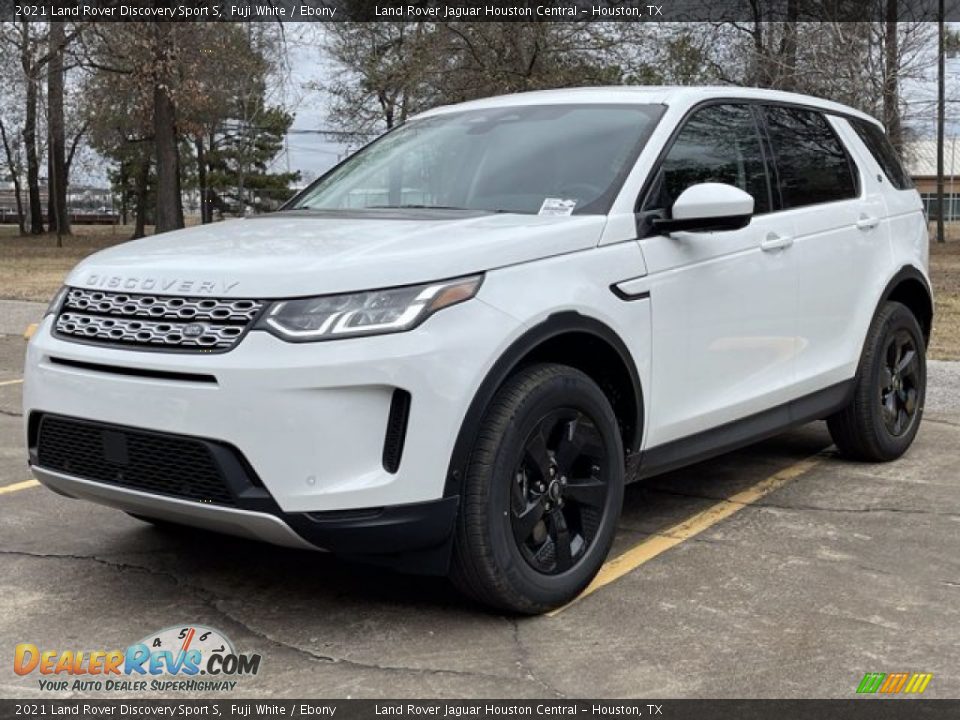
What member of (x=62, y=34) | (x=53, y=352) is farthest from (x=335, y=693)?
(x=62, y=34)

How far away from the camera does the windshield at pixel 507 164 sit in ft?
14.4

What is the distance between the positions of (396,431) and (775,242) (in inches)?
88.6

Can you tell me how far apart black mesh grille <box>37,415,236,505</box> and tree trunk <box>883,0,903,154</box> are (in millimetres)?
16741

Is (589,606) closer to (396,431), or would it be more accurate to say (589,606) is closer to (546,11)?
(396,431)

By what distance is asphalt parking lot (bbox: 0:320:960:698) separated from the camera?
3.40 meters

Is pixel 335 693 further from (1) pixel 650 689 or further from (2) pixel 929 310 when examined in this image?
(2) pixel 929 310

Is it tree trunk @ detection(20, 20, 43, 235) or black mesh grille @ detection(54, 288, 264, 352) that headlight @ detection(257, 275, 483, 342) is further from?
tree trunk @ detection(20, 20, 43, 235)

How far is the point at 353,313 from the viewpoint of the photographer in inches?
134

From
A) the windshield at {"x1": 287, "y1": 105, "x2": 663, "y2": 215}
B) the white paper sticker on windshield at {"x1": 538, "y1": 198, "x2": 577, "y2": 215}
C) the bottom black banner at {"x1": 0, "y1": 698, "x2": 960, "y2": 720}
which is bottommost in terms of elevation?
the bottom black banner at {"x1": 0, "y1": 698, "x2": 960, "y2": 720}

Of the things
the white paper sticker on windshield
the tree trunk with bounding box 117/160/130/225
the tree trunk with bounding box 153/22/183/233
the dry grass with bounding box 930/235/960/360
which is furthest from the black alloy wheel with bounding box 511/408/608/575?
the tree trunk with bounding box 117/160/130/225

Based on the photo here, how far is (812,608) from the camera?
13.0ft

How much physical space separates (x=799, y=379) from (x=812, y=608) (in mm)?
1442

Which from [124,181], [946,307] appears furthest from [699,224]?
[124,181]

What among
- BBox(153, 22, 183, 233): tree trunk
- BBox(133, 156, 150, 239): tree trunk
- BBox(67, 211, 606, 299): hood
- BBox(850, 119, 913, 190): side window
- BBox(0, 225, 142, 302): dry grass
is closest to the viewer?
BBox(67, 211, 606, 299): hood
